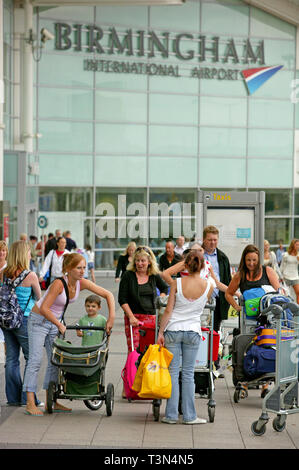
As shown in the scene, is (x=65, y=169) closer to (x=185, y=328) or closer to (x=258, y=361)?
(x=258, y=361)

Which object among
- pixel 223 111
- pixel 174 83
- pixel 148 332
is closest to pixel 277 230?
pixel 223 111

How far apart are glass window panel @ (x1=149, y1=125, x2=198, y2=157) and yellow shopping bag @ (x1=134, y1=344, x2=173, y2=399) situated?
25.3 m

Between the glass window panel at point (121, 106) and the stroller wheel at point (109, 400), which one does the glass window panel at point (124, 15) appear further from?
the stroller wheel at point (109, 400)

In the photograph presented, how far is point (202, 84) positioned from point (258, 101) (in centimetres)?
256

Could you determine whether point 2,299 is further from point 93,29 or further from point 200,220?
Result: point 93,29

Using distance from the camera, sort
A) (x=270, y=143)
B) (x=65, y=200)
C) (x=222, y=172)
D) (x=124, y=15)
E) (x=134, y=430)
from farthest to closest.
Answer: (x=270, y=143) → (x=222, y=172) → (x=65, y=200) → (x=124, y=15) → (x=134, y=430)

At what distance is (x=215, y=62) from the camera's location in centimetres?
3291

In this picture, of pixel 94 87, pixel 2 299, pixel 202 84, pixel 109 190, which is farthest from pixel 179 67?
pixel 2 299

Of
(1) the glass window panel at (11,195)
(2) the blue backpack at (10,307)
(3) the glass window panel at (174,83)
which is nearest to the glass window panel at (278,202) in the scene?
(3) the glass window panel at (174,83)

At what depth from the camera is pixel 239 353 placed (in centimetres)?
852

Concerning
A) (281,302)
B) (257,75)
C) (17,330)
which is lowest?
(17,330)

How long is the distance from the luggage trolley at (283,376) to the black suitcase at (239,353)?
662mm

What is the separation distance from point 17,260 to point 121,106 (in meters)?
24.1

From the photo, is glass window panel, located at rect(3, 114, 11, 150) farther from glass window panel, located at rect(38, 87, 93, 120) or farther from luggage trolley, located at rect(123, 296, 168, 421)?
luggage trolley, located at rect(123, 296, 168, 421)
